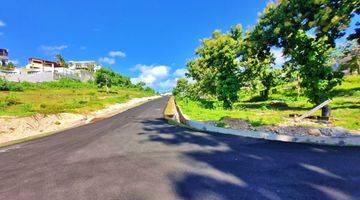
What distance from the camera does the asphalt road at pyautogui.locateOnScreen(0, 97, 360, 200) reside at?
6.11m

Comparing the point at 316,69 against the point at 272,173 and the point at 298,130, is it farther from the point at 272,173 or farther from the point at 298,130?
the point at 272,173

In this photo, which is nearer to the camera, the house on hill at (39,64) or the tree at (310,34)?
the tree at (310,34)

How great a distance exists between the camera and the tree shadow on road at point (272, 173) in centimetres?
585

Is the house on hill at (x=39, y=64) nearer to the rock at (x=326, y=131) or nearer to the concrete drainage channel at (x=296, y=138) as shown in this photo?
the concrete drainage channel at (x=296, y=138)

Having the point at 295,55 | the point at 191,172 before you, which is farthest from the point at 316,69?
the point at 191,172

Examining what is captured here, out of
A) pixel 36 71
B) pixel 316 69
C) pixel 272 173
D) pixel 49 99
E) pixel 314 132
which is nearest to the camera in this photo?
pixel 272 173

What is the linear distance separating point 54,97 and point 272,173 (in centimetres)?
4510

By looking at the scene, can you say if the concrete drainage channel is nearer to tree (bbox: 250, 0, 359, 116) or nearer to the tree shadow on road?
the tree shadow on road

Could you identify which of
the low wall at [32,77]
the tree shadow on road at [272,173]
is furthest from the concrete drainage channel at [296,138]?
the low wall at [32,77]

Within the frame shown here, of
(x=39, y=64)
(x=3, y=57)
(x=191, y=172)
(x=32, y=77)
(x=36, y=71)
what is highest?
(x=3, y=57)

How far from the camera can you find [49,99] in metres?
42.4

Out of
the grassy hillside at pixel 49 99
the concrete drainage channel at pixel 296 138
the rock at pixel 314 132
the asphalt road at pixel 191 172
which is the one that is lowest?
the asphalt road at pixel 191 172

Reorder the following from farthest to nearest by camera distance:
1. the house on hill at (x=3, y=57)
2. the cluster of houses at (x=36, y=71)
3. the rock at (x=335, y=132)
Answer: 1. the house on hill at (x=3, y=57)
2. the cluster of houses at (x=36, y=71)
3. the rock at (x=335, y=132)

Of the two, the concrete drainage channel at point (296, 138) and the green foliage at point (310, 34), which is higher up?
the green foliage at point (310, 34)
